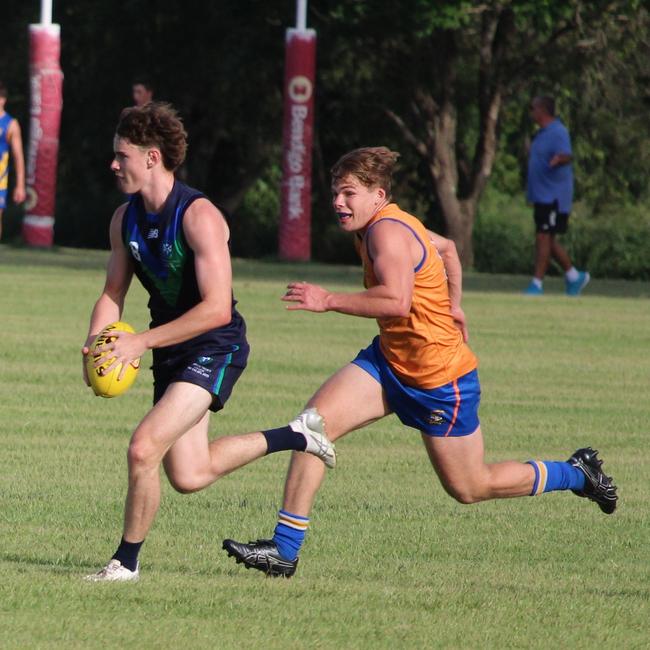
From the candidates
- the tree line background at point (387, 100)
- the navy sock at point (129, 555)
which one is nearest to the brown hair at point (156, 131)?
the navy sock at point (129, 555)

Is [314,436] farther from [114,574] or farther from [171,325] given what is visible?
[114,574]

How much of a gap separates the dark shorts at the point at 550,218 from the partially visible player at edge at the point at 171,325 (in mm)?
14464

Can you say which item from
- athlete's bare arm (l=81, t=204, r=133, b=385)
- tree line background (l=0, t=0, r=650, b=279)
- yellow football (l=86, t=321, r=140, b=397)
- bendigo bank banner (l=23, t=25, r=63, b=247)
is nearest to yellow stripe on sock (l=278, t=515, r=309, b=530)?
yellow football (l=86, t=321, r=140, b=397)

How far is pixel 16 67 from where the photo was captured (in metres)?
42.5

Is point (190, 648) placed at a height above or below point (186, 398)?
below

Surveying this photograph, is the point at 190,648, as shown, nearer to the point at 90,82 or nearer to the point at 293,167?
the point at 293,167

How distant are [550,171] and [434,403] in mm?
14656

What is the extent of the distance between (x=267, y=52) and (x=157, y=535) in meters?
28.3

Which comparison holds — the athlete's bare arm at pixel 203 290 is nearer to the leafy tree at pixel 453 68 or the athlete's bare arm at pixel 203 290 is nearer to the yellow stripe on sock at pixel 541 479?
the yellow stripe on sock at pixel 541 479

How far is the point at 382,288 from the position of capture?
7043 millimetres

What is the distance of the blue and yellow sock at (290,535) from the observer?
7164 mm

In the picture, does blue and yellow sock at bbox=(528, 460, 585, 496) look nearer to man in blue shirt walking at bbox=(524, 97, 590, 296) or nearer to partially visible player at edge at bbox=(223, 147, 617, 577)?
partially visible player at edge at bbox=(223, 147, 617, 577)

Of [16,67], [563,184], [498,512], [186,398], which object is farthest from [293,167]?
[186,398]

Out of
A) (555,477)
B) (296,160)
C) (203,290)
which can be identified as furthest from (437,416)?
(296,160)
